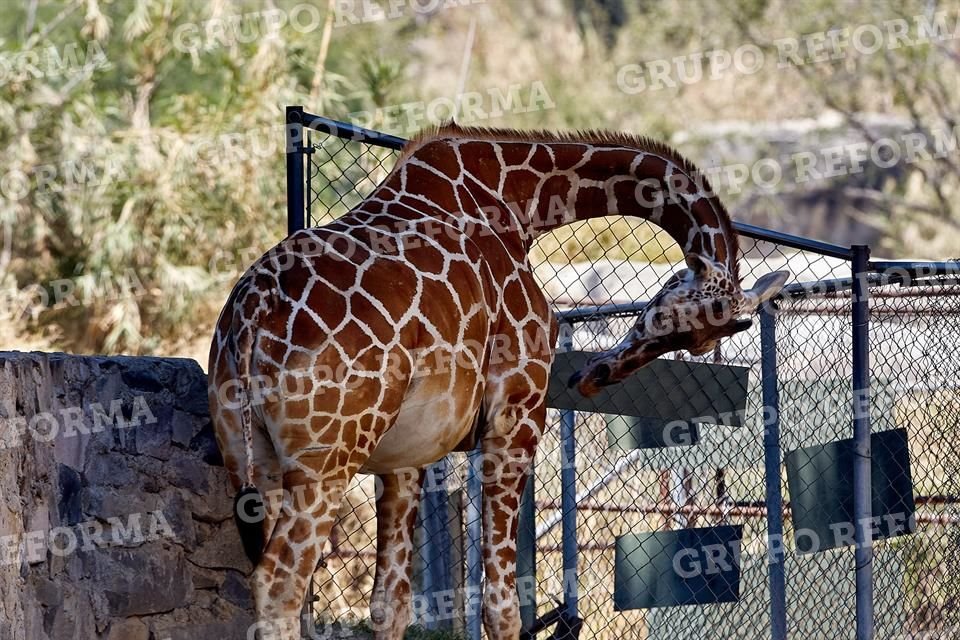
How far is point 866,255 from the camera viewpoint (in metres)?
5.71

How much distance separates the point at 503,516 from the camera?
5.11 meters

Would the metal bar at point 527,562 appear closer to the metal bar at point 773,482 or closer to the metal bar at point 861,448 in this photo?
the metal bar at point 773,482

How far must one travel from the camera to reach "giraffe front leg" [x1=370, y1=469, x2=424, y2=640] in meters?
5.11

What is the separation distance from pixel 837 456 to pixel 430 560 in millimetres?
2293

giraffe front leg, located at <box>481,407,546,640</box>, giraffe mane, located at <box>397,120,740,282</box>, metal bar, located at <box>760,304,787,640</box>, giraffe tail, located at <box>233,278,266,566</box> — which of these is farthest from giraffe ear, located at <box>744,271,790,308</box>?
giraffe tail, located at <box>233,278,266,566</box>

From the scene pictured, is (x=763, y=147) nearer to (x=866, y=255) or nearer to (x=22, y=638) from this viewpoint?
(x=866, y=255)

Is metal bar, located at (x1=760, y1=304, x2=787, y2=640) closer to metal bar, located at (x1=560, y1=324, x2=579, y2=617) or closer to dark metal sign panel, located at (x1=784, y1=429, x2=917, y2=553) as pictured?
dark metal sign panel, located at (x1=784, y1=429, x2=917, y2=553)

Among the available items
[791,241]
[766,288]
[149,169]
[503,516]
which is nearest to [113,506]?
[503,516]

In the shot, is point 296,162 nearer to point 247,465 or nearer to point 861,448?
point 247,465

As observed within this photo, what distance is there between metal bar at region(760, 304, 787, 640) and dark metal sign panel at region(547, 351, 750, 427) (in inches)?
5.2

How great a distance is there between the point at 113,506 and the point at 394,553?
1.15 metres

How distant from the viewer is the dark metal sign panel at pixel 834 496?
5.84 metres

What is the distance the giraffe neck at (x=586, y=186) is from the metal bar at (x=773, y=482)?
59cm

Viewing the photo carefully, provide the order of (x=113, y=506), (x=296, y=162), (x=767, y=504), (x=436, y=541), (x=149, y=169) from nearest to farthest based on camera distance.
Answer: (x=113, y=506) → (x=296, y=162) → (x=767, y=504) → (x=436, y=541) → (x=149, y=169)
